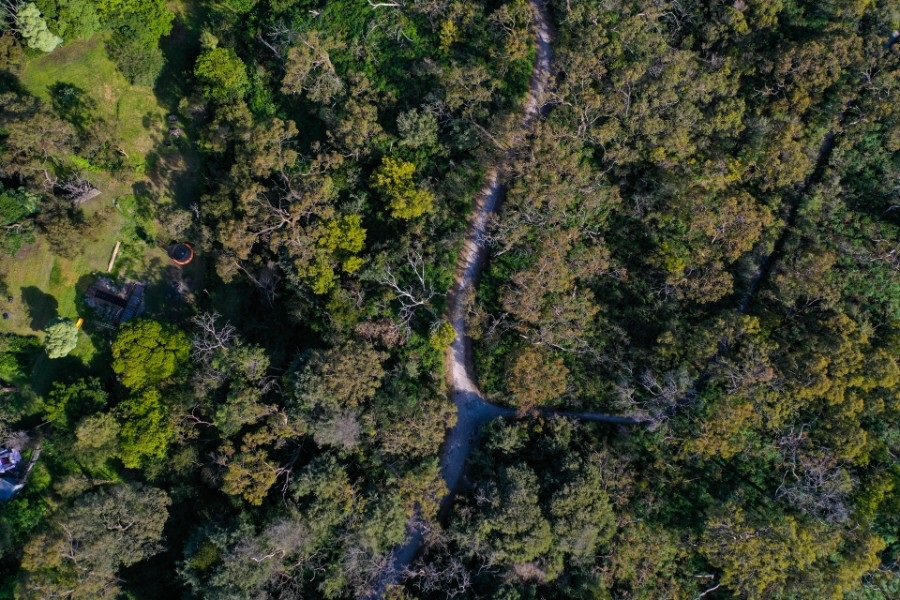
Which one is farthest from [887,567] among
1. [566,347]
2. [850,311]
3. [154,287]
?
[154,287]

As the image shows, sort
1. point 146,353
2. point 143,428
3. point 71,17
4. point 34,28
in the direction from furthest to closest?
point 71,17, point 34,28, point 146,353, point 143,428

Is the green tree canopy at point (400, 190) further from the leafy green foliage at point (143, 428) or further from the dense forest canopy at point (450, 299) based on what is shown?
the leafy green foliage at point (143, 428)

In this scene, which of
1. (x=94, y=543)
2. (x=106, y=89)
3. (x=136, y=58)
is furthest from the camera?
(x=106, y=89)

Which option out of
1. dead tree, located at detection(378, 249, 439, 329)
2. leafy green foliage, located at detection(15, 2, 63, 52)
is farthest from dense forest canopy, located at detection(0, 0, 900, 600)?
dead tree, located at detection(378, 249, 439, 329)

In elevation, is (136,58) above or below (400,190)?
below

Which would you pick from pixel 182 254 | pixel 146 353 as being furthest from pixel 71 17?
pixel 146 353

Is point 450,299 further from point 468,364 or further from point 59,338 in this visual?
point 59,338
